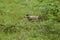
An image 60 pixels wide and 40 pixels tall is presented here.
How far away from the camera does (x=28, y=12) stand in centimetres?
701

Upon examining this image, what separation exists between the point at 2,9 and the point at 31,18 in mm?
1124

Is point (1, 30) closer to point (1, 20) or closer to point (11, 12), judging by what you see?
point (1, 20)

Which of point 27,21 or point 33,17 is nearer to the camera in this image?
point 27,21

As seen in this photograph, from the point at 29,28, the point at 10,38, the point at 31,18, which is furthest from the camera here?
the point at 31,18

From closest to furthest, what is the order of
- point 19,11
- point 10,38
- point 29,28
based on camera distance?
point 10,38, point 29,28, point 19,11

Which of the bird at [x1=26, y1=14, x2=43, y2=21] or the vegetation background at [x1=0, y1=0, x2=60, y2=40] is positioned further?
the bird at [x1=26, y1=14, x2=43, y2=21]

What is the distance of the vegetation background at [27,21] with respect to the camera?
5.82 meters

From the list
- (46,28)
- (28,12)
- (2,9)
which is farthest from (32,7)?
(46,28)

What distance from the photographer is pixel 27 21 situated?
646cm

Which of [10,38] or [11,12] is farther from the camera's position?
[11,12]

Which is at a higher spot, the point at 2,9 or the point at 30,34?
the point at 2,9

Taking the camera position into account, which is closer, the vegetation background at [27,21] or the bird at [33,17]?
the vegetation background at [27,21]

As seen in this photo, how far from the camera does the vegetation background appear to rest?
5.82 metres

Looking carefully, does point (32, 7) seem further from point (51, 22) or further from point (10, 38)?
point (10, 38)
